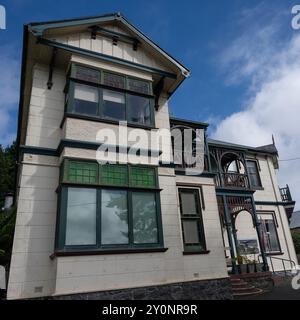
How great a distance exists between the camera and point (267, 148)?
18172 mm

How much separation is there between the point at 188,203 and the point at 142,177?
101 inches

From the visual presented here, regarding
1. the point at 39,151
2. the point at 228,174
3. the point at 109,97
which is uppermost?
the point at 109,97

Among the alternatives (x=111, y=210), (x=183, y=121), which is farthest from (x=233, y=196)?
(x=111, y=210)

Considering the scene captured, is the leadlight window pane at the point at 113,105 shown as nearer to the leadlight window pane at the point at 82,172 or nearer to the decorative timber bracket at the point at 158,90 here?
the decorative timber bracket at the point at 158,90

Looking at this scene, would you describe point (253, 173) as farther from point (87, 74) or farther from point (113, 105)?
point (87, 74)

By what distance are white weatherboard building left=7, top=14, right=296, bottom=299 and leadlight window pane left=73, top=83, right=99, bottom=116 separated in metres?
0.03

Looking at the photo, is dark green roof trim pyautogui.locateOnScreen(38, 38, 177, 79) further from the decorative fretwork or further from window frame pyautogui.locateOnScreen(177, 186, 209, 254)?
the decorative fretwork

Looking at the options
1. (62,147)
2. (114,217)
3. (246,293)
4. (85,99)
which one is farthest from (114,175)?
(246,293)

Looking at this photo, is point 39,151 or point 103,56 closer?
point 39,151

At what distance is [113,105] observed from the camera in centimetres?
872

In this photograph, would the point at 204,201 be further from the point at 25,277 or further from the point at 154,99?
the point at 25,277

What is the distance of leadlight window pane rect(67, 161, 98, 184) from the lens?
718cm

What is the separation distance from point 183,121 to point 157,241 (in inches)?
216

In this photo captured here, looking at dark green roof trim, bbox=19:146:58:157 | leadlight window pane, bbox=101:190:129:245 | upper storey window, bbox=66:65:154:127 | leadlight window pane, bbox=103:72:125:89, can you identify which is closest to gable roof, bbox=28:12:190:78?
upper storey window, bbox=66:65:154:127
